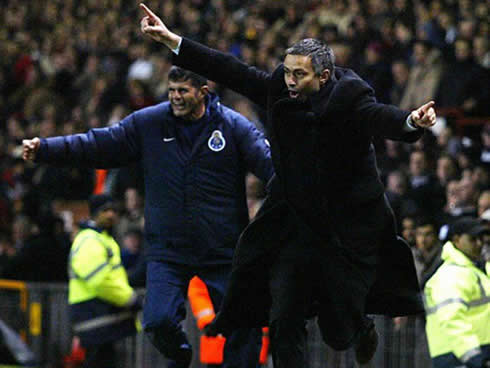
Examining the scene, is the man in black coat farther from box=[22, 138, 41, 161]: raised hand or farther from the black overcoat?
box=[22, 138, 41, 161]: raised hand

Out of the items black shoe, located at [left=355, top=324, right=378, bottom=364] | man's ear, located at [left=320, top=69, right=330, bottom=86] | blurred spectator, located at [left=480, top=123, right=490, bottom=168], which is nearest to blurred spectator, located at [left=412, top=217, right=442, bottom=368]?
blurred spectator, located at [left=480, top=123, right=490, bottom=168]

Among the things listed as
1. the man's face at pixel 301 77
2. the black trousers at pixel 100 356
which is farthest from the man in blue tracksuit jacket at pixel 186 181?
the black trousers at pixel 100 356

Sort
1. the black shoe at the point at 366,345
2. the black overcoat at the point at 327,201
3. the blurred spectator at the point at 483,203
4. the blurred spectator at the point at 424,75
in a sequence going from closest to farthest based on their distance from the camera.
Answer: the black overcoat at the point at 327,201, the black shoe at the point at 366,345, the blurred spectator at the point at 483,203, the blurred spectator at the point at 424,75

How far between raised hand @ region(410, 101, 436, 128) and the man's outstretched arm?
1305 millimetres

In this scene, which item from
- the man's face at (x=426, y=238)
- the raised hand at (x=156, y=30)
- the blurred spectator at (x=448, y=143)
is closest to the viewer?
the raised hand at (x=156, y=30)

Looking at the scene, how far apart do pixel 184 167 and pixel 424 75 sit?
19.6 feet

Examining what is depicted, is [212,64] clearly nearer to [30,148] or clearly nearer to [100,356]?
[30,148]

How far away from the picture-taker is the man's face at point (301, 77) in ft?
23.6

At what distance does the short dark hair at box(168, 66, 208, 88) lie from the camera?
8.90 m

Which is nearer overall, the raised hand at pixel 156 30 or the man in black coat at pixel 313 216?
the man in black coat at pixel 313 216

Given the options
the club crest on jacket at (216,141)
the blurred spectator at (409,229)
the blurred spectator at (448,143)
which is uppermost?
the blurred spectator at (448,143)

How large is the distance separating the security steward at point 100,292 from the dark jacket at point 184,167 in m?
3.17

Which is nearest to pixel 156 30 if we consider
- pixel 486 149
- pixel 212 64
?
pixel 212 64

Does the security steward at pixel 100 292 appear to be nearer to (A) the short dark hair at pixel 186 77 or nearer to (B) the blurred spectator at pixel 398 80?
(A) the short dark hair at pixel 186 77
